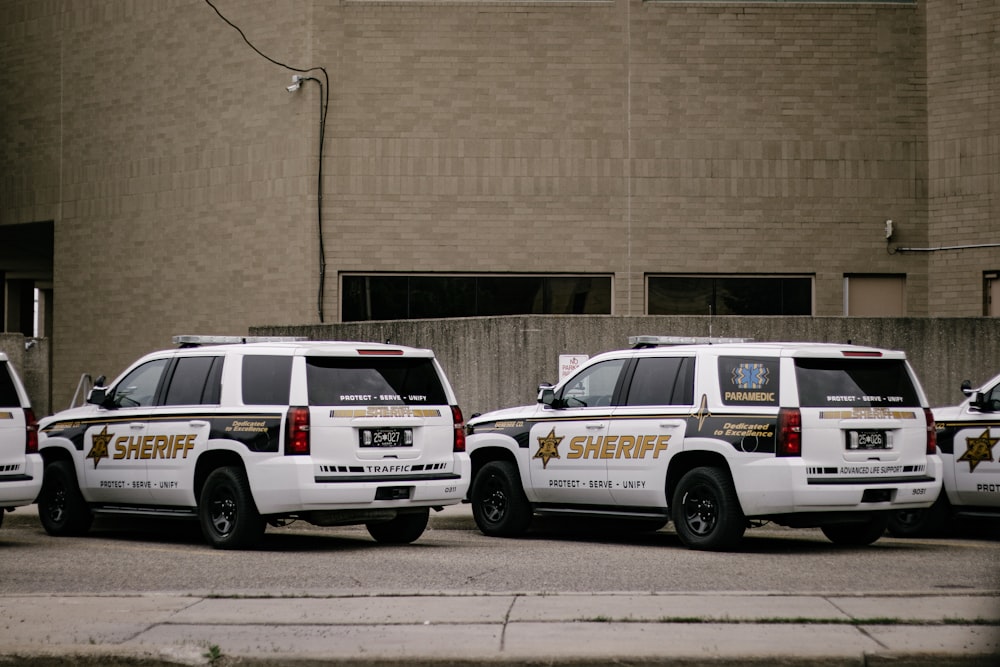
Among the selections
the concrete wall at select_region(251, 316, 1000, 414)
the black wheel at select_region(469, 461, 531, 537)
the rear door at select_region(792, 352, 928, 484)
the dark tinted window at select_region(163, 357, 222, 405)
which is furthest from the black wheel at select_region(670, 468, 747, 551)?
the concrete wall at select_region(251, 316, 1000, 414)

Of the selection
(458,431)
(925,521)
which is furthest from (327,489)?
(925,521)

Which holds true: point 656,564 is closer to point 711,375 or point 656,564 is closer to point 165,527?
point 711,375

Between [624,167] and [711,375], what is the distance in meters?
10.7

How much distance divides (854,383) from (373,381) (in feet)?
14.0

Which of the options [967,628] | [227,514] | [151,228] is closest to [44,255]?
[151,228]

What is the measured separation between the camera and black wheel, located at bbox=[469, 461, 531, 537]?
14.4 m

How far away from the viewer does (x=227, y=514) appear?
12.9 m

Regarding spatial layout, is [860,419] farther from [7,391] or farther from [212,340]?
[7,391]

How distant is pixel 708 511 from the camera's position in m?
12.7

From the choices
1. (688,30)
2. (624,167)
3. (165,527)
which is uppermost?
(688,30)

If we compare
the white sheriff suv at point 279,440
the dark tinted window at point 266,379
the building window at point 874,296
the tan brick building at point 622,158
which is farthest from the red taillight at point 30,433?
the building window at point 874,296

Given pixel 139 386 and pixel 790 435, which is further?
pixel 139 386

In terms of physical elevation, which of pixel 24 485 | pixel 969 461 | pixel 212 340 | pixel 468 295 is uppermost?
pixel 468 295

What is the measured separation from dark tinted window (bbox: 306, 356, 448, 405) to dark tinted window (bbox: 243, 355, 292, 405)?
229 mm
